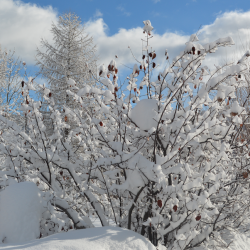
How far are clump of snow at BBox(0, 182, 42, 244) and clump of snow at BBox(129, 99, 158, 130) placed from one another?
4.35ft

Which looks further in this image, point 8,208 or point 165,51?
point 165,51

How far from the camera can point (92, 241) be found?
5.53 ft

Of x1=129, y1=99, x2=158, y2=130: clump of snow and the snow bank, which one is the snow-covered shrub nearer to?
x1=129, y1=99, x2=158, y2=130: clump of snow

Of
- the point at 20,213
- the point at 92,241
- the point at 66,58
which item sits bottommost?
the point at 92,241

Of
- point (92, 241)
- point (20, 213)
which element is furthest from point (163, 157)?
point (20, 213)

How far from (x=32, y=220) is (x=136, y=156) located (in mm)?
1228

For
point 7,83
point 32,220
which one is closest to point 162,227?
point 32,220

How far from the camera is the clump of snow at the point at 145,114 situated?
7.13 feet

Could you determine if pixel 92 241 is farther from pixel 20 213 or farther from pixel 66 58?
pixel 66 58

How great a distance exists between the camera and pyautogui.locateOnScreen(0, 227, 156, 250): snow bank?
1.54 m

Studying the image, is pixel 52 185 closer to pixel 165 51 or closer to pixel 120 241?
pixel 120 241

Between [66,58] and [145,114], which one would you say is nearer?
[145,114]

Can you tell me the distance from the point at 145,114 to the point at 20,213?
5.10 feet

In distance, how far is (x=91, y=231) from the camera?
1.91m
